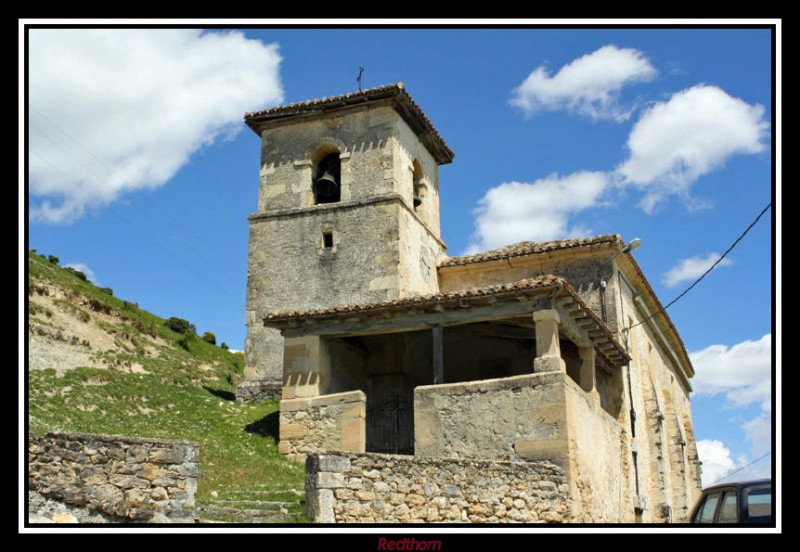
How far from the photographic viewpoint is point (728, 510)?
32.6ft

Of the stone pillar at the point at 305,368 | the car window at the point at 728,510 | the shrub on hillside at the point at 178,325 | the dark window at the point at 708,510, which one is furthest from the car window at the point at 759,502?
the shrub on hillside at the point at 178,325

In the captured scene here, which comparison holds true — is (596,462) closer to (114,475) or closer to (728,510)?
(728,510)

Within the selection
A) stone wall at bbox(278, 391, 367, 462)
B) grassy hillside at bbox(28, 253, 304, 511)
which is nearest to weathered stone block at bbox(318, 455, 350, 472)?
grassy hillside at bbox(28, 253, 304, 511)

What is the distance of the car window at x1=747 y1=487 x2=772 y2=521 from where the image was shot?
953 centimetres

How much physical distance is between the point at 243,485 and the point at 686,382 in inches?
857

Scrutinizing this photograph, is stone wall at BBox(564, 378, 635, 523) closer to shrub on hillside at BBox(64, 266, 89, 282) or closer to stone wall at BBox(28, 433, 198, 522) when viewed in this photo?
stone wall at BBox(28, 433, 198, 522)

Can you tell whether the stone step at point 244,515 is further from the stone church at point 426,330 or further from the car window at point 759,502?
the car window at point 759,502

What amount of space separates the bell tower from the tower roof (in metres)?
0.03

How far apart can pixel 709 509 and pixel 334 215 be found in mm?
13056

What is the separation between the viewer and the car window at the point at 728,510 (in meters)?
9.81

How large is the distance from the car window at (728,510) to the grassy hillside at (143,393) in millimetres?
5876
